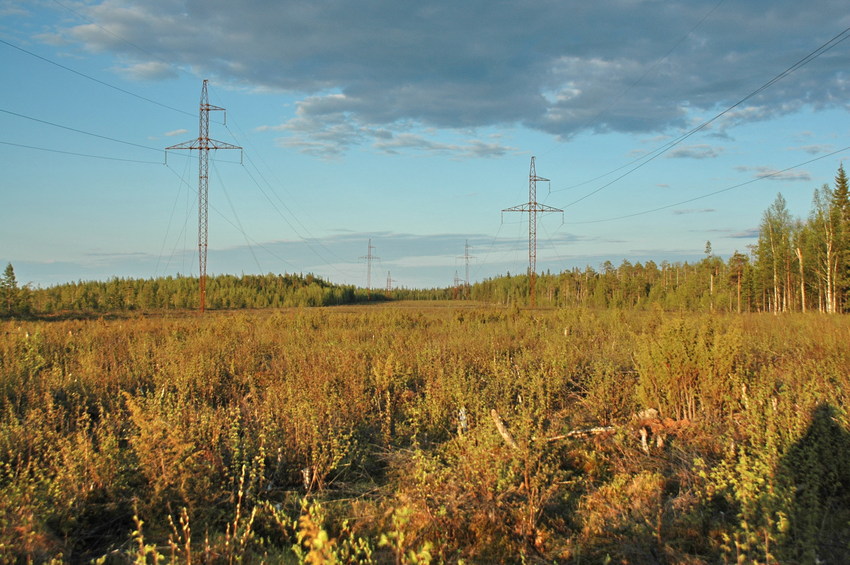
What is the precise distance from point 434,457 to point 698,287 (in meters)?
71.0

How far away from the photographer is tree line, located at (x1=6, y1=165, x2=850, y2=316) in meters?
41.6

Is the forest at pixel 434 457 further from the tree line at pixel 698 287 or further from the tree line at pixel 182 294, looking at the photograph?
the tree line at pixel 182 294

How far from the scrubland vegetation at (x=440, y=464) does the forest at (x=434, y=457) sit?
0.10 ft

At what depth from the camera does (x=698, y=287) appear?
66562 millimetres

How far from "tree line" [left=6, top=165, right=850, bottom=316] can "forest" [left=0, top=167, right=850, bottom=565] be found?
17.3m

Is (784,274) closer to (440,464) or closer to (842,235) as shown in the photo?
(842,235)

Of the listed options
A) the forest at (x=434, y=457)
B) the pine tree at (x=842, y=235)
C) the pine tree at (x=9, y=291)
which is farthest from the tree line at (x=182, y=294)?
the pine tree at (x=842, y=235)

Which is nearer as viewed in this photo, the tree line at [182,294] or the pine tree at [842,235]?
the pine tree at [842,235]

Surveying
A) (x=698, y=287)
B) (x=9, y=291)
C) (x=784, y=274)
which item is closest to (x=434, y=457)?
(x=9, y=291)

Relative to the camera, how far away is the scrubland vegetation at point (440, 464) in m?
3.72

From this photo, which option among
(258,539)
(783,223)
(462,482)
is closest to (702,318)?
(462,482)

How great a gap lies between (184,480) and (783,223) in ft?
197

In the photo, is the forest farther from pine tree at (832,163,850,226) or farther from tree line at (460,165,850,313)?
pine tree at (832,163,850,226)

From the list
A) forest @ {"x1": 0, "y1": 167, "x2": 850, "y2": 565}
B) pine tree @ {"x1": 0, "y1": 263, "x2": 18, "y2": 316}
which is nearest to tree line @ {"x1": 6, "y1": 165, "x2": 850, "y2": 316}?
pine tree @ {"x1": 0, "y1": 263, "x2": 18, "y2": 316}
